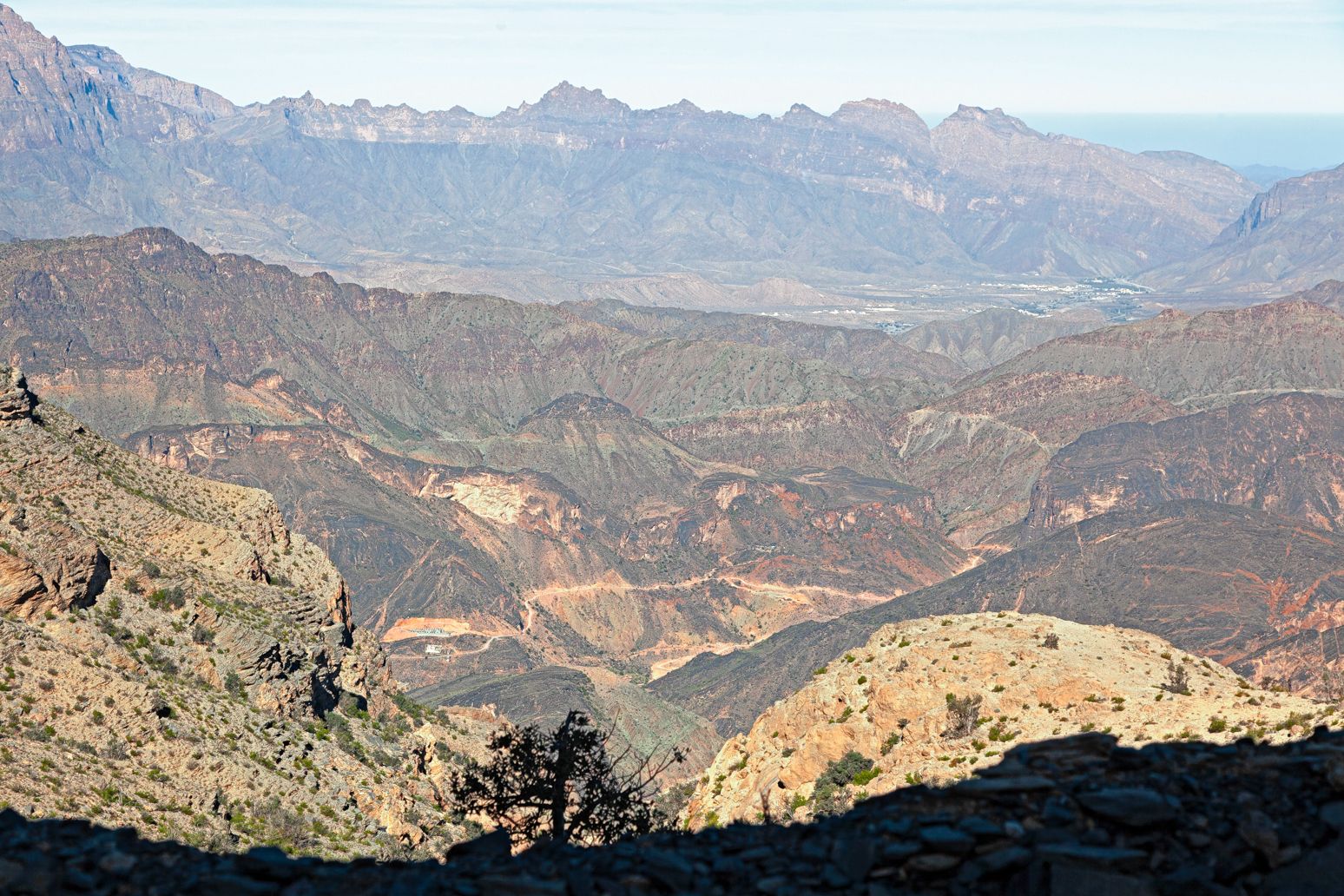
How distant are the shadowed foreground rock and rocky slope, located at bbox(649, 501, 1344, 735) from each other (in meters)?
92.2

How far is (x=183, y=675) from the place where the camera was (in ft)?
132

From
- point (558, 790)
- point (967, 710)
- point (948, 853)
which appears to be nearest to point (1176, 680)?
point (967, 710)

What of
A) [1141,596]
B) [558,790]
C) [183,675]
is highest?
[558,790]

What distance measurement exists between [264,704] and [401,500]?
158866mm

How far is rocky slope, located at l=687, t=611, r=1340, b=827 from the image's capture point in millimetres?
29062

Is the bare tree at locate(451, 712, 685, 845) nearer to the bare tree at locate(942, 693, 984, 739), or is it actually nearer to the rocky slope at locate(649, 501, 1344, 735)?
the bare tree at locate(942, 693, 984, 739)

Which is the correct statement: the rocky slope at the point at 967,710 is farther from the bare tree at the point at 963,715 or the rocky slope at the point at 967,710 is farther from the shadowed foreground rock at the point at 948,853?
the shadowed foreground rock at the point at 948,853

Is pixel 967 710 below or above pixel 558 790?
above

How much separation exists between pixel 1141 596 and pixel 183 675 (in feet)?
385

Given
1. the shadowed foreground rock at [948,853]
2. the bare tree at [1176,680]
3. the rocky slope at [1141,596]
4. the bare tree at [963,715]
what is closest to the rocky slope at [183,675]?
the shadowed foreground rock at [948,853]

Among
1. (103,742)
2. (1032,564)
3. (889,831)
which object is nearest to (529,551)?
(1032,564)

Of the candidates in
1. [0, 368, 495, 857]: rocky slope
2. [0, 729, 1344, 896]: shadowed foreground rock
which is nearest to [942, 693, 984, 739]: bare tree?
[0, 729, 1344, 896]: shadowed foreground rock

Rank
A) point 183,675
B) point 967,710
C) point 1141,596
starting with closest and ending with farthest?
point 967,710 < point 183,675 < point 1141,596

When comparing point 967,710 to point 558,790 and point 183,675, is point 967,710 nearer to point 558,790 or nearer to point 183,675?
point 558,790
